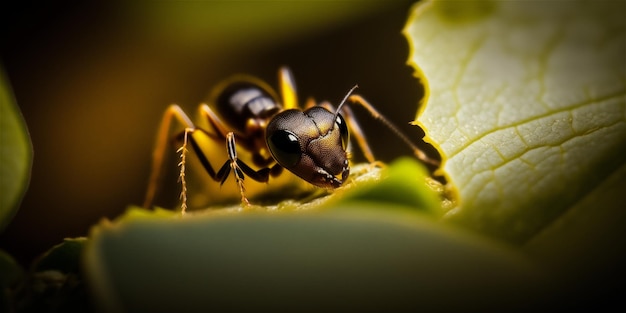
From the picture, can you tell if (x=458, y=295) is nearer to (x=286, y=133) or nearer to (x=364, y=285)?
(x=364, y=285)

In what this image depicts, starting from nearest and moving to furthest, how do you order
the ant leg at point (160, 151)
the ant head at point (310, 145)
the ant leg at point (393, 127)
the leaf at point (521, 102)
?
the leaf at point (521, 102), the ant head at point (310, 145), the ant leg at point (393, 127), the ant leg at point (160, 151)

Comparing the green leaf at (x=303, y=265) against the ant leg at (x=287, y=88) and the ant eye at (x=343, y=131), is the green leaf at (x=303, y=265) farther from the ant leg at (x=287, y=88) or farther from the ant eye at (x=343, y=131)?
the ant leg at (x=287, y=88)

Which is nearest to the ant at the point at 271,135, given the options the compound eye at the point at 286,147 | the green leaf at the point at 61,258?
the compound eye at the point at 286,147

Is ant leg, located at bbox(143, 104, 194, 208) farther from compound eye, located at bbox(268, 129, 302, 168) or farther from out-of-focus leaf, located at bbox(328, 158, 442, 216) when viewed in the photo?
out-of-focus leaf, located at bbox(328, 158, 442, 216)

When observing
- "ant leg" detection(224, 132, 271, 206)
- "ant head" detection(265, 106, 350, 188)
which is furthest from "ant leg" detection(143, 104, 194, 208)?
"ant head" detection(265, 106, 350, 188)

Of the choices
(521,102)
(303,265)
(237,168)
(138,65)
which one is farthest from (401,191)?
(138,65)

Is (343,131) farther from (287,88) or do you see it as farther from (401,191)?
(401,191)
